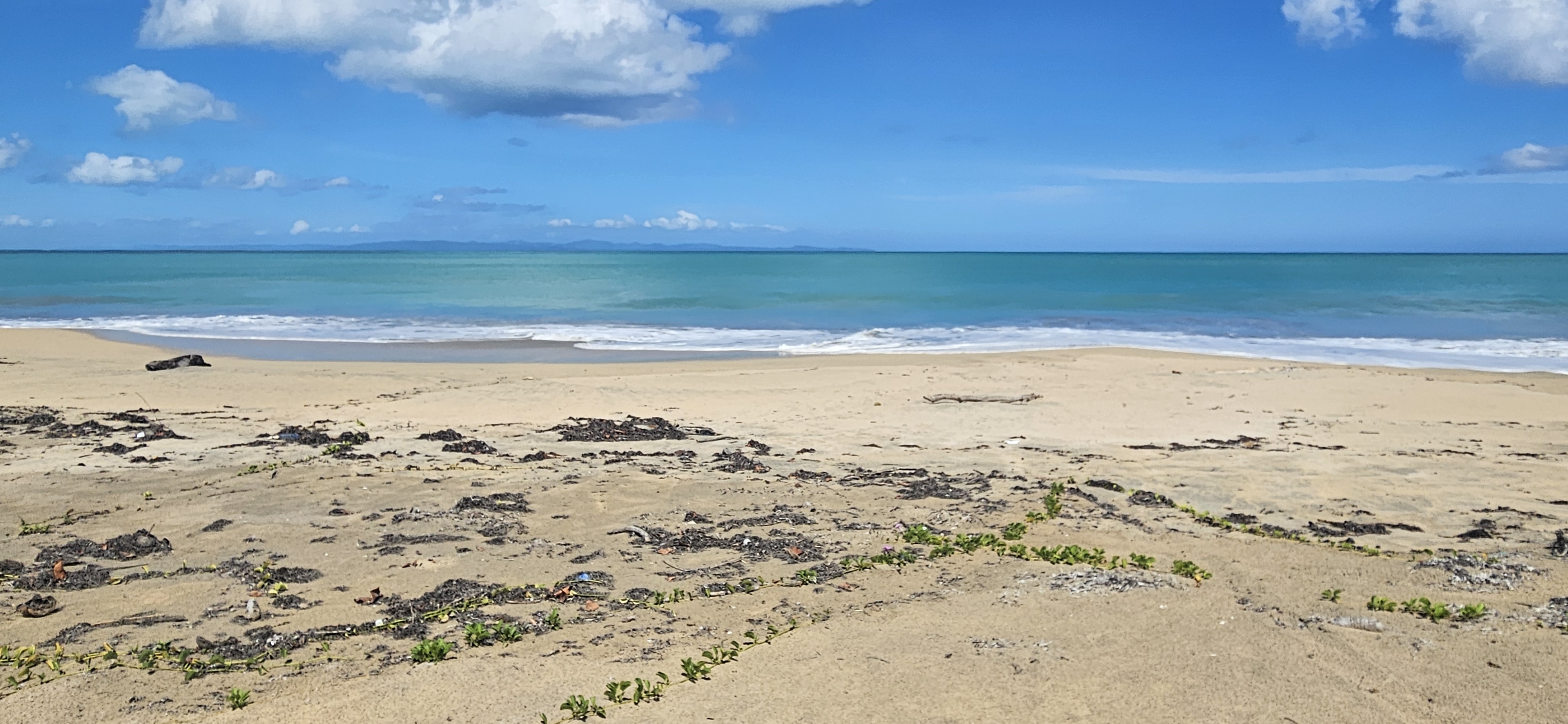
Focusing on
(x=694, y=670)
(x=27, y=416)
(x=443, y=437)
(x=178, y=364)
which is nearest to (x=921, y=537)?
(x=694, y=670)

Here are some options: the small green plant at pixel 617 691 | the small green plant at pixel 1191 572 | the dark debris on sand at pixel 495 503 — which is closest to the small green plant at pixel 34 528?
the dark debris on sand at pixel 495 503

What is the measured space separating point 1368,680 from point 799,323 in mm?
27372

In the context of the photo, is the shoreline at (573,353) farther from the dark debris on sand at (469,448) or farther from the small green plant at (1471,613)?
the small green plant at (1471,613)

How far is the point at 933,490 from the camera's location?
7.56 meters

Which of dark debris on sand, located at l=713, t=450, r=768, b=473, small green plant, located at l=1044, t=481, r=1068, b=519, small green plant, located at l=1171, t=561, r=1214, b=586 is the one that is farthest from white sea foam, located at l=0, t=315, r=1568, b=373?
small green plant, located at l=1171, t=561, r=1214, b=586

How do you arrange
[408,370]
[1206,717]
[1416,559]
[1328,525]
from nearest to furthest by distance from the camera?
[1206,717] < [1416,559] < [1328,525] < [408,370]

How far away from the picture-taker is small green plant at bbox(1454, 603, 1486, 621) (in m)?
4.62

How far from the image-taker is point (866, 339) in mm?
25562

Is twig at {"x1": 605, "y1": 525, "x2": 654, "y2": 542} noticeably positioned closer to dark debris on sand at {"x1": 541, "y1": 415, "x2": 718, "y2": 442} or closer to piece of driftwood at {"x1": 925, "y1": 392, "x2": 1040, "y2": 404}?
dark debris on sand at {"x1": 541, "y1": 415, "x2": 718, "y2": 442}

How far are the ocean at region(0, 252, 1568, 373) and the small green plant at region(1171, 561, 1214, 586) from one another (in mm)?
16525

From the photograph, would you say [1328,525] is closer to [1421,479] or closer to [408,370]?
[1421,479]

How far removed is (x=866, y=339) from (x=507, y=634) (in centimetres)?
2141

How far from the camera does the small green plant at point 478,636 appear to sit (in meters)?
4.41

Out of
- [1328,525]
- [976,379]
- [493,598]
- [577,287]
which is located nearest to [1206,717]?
[493,598]
